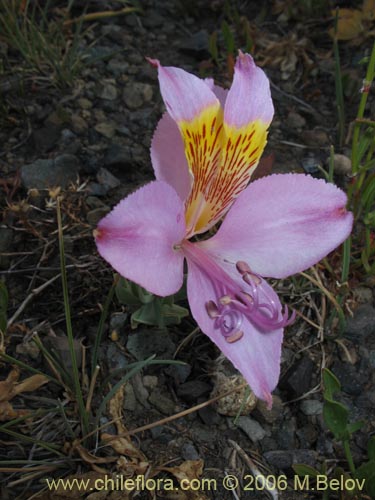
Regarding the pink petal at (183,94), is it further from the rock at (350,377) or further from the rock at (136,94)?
the rock at (136,94)

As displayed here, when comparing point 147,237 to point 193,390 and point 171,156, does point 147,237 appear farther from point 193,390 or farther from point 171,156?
point 193,390

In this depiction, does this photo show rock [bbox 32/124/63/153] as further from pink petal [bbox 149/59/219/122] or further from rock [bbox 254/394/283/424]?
rock [bbox 254/394/283/424]

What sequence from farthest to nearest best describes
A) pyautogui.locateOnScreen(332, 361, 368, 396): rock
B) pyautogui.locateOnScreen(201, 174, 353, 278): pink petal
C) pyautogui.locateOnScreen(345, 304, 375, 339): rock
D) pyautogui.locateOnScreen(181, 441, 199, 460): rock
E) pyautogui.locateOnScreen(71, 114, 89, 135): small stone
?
pyautogui.locateOnScreen(71, 114, 89, 135): small stone
pyautogui.locateOnScreen(345, 304, 375, 339): rock
pyautogui.locateOnScreen(332, 361, 368, 396): rock
pyautogui.locateOnScreen(181, 441, 199, 460): rock
pyautogui.locateOnScreen(201, 174, 353, 278): pink petal

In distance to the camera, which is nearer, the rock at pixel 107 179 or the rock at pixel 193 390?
the rock at pixel 193 390

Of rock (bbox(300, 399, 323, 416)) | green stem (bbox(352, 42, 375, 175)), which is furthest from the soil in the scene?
green stem (bbox(352, 42, 375, 175))

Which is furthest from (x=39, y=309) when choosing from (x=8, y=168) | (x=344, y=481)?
(x=344, y=481)

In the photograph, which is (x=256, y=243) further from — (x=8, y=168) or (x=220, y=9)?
(x=220, y=9)

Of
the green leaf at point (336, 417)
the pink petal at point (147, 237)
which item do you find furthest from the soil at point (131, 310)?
the pink petal at point (147, 237)
